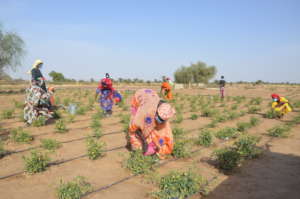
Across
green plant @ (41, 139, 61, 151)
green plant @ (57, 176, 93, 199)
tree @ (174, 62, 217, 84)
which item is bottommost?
green plant @ (57, 176, 93, 199)

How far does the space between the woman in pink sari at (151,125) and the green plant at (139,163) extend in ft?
0.57

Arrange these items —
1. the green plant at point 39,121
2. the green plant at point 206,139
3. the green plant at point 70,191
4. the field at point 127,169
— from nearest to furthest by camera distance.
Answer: the green plant at point 70,191
the field at point 127,169
the green plant at point 206,139
the green plant at point 39,121

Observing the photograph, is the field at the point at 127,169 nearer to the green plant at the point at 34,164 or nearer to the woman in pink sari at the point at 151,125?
the green plant at the point at 34,164

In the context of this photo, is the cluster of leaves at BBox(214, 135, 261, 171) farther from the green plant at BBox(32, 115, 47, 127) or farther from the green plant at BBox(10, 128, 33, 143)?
the green plant at BBox(32, 115, 47, 127)

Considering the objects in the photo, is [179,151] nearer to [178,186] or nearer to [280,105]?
[178,186]

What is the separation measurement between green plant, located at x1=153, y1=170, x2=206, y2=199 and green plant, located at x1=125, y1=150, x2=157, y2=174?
0.57 m

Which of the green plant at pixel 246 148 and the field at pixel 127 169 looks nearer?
the field at pixel 127 169

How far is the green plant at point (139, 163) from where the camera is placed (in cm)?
421

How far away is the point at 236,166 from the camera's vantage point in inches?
193

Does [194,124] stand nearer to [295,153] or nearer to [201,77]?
[295,153]

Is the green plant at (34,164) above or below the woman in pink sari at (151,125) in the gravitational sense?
below

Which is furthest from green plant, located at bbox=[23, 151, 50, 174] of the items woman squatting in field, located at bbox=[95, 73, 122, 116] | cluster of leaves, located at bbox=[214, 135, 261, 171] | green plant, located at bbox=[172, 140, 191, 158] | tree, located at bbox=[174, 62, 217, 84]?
tree, located at bbox=[174, 62, 217, 84]

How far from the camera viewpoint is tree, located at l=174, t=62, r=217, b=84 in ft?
159

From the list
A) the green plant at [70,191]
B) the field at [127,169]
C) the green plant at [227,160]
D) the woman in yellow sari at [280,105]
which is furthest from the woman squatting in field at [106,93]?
the woman in yellow sari at [280,105]
